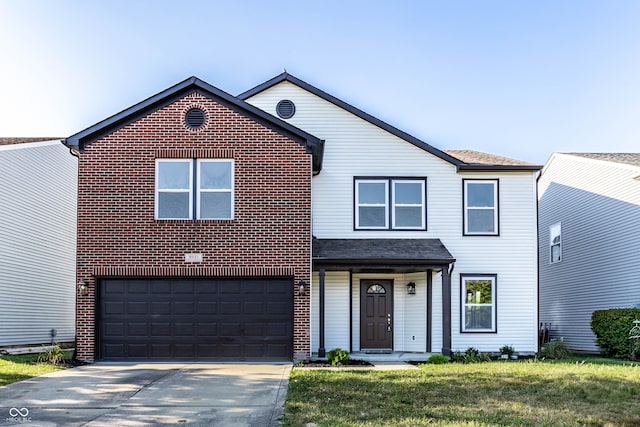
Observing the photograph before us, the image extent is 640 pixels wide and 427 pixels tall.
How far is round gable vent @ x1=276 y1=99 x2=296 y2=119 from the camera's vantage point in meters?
19.5

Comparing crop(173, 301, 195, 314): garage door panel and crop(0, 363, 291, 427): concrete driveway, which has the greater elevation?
crop(173, 301, 195, 314): garage door panel

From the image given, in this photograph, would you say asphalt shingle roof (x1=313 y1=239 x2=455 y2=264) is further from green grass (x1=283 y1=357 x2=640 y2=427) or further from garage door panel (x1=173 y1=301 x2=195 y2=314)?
green grass (x1=283 y1=357 x2=640 y2=427)

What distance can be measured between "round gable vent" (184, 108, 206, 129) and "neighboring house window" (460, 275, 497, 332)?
8.23 m

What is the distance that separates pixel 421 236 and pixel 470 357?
3.67 meters

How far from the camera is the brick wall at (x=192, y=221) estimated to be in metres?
16.0

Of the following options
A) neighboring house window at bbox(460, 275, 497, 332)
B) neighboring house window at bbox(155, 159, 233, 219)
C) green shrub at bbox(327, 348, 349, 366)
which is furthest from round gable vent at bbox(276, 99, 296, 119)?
green shrub at bbox(327, 348, 349, 366)

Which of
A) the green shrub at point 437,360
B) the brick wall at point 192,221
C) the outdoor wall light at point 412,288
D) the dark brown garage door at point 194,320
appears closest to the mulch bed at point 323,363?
the brick wall at point 192,221

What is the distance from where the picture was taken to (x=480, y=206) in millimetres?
18984

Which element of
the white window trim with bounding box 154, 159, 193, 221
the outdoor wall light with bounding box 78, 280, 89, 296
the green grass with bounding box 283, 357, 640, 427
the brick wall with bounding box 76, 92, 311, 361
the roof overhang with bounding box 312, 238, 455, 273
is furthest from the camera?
the roof overhang with bounding box 312, 238, 455, 273

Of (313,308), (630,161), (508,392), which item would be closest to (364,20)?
(313,308)

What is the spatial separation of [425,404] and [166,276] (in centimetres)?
794

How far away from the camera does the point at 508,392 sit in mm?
11375

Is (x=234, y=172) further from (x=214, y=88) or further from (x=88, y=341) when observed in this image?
(x=88, y=341)

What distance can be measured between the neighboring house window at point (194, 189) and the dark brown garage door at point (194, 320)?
166 centimetres
